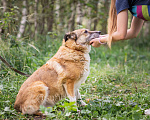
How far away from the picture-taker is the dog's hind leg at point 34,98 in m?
2.80

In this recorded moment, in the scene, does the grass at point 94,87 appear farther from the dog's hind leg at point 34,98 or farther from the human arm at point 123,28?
the human arm at point 123,28

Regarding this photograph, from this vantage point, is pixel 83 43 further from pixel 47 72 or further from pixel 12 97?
pixel 12 97

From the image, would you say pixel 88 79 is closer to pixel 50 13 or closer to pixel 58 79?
pixel 58 79

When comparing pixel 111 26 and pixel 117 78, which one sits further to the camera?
pixel 117 78

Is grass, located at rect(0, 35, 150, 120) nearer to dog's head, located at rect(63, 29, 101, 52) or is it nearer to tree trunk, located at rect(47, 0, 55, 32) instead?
dog's head, located at rect(63, 29, 101, 52)

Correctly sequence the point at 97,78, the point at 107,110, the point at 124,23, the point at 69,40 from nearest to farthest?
1. the point at 124,23
2. the point at 107,110
3. the point at 69,40
4. the point at 97,78

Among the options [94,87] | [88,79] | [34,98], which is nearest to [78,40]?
[34,98]

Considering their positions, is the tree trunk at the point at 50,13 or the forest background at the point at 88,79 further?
the tree trunk at the point at 50,13

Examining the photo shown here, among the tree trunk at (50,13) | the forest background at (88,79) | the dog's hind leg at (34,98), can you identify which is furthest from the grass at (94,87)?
the tree trunk at (50,13)

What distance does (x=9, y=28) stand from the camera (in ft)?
16.3

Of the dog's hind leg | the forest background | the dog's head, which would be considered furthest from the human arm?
the dog's hind leg

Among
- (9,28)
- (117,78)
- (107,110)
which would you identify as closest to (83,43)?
(107,110)

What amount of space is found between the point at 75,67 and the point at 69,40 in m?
0.57

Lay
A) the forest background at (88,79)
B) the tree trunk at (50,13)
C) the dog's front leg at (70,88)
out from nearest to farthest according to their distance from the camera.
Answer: the forest background at (88,79) → the dog's front leg at (70,88) → the tree trunk at (50,13)
